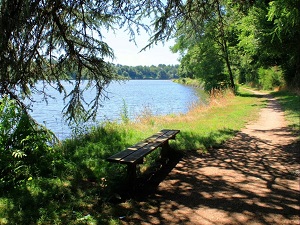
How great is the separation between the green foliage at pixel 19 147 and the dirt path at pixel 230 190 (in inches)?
82.4

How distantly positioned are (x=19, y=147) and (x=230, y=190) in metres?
3.60

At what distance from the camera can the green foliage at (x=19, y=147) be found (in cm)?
448

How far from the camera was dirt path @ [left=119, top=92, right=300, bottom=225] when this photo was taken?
353 centimetres

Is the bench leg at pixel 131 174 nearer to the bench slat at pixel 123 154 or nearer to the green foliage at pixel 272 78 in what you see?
the bench slat at pixel 123 154

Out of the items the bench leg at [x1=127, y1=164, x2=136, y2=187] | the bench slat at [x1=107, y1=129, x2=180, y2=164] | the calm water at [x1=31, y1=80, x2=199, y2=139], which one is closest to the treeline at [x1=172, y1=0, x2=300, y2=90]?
the calm water at [x1=31, y1=80, x2=199, y2=139]

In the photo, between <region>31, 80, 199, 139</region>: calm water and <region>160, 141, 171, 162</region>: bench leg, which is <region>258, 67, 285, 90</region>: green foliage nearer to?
<region>31, 80, 199, 139</region>: calm water

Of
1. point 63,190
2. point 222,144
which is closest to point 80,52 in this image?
point 63,190

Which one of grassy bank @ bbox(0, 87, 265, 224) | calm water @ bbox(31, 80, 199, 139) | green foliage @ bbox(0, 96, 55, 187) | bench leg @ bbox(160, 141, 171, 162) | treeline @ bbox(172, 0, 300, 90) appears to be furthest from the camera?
calm water @ bbox(31, 80, 199, 139)

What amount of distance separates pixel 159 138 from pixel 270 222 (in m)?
2.98

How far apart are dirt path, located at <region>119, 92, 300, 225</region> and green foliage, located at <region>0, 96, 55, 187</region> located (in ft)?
6.87

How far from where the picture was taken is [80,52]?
18.4ft

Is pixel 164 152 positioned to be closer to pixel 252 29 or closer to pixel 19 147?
pixel 19 147

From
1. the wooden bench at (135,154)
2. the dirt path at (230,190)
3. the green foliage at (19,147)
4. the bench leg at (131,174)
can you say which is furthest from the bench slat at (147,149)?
the green foliage at (19,147)

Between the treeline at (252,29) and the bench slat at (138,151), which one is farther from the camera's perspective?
the treeline at (252,29)
